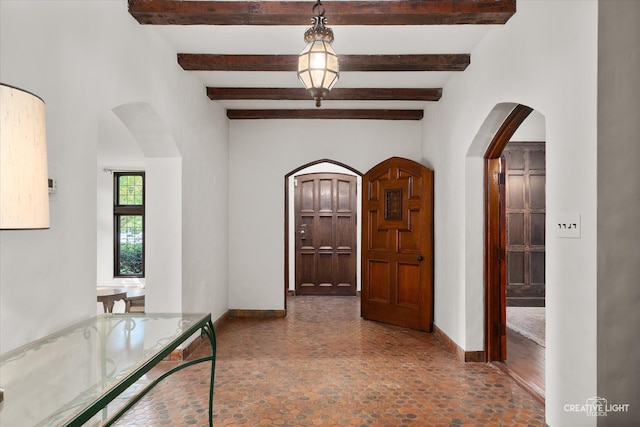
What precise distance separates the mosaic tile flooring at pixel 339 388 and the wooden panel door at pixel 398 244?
0.53m

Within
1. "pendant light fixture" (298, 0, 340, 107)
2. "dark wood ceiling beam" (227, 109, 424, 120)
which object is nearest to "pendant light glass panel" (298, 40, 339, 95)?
"pendant light fixture" (298, 0, 340, 107)

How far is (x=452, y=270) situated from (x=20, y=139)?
4199 mm

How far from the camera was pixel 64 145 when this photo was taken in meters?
2.22

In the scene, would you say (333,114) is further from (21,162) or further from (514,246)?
(21,162)

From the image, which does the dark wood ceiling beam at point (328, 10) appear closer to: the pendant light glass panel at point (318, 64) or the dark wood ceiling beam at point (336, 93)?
the pendant light glass panel at point (318, 64)

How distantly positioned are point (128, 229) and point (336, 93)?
22.8 ft

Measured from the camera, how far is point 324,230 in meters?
8.05

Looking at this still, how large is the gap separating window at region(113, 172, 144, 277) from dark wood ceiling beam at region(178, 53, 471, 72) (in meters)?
6.52

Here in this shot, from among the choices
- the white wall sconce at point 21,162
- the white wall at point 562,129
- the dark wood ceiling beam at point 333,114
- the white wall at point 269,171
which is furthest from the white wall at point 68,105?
the white wall at point 562,129

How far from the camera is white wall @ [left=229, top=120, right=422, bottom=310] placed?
6.09 m

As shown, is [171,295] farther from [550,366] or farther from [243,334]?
[550,366]

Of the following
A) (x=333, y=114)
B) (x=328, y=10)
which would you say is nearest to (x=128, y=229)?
(x=333, y=114)

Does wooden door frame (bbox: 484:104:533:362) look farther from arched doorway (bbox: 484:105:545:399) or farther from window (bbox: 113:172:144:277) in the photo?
window (bbox: 113:172:144:277)

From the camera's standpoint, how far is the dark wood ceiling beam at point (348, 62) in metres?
3.96
